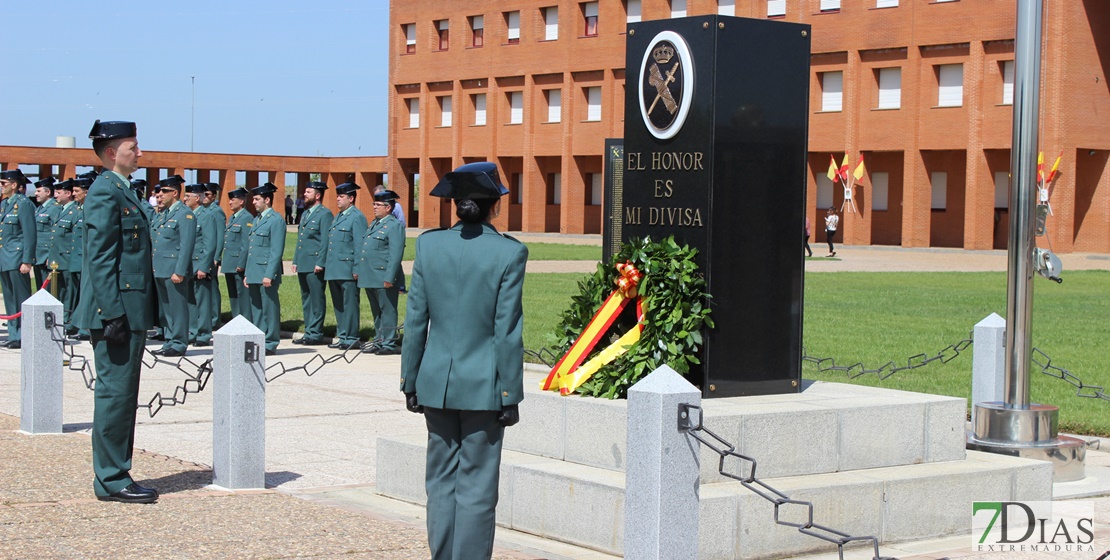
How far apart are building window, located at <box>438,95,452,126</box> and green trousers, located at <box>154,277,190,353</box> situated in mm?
48503

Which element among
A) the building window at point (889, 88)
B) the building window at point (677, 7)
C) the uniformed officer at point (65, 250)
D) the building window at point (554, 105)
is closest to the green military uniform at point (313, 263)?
the uniformed officer at point (65, 250)

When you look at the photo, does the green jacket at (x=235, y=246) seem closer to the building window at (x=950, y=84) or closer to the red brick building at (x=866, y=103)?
the red brick building at (x=866, y=103)

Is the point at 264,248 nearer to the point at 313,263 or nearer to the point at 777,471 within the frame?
the point at 313,263

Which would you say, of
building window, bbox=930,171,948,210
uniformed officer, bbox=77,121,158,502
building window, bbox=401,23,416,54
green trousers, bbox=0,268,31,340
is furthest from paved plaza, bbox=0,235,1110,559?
building window, bbox=401,23,416,54

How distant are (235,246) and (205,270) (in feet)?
1.72

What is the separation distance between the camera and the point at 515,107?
6172cm

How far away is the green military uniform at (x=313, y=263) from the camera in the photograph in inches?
698

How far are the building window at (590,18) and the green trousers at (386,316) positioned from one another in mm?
41322

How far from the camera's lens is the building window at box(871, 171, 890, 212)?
51219 mm

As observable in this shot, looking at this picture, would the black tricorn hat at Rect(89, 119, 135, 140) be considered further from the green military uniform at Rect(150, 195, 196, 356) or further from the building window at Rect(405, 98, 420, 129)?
the building window at Rect(405, 98, 420, 129)

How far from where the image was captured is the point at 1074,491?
868 cm

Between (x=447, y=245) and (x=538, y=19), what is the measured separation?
54478 millimetres

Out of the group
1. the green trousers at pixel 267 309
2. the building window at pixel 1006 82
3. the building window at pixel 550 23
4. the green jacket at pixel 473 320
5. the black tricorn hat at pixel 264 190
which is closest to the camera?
the green jacket at pixel 473 320

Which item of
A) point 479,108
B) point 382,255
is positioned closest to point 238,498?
point 382,255
